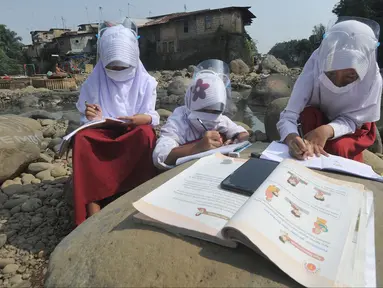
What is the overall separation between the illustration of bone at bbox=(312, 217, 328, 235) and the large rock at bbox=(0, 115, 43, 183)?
11.2 ft

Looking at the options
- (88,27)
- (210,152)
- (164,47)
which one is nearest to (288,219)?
(210,152)

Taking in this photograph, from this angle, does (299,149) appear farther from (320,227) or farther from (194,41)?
(194,41)

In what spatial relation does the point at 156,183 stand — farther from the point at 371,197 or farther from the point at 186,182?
the point at 371,197

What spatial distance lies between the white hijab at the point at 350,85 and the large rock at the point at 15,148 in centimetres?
304

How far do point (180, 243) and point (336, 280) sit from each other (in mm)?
490

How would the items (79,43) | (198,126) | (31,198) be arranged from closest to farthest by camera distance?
(198,126) < (31,198) < (79,43)

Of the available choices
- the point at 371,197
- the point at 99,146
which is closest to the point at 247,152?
the point at 371,197

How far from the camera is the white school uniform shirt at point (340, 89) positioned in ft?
6.85

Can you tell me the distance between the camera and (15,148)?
3.56m

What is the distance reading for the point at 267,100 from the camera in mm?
10602

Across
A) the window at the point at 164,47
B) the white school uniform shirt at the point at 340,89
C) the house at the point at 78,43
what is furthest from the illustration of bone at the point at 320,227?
the house at the point at 78,43

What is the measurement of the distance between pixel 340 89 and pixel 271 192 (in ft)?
4.77

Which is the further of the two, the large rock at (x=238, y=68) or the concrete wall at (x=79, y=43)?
the concrete wall at (x=79, y=43)

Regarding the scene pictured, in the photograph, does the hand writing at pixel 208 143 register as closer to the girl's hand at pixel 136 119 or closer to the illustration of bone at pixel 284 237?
the girl's hand at pixel 136 119
